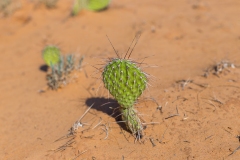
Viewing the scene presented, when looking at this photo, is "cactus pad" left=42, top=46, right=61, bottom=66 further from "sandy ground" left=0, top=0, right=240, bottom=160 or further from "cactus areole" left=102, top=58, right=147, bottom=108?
"cactus areole" left=102, top=58, right=147, bottom=108

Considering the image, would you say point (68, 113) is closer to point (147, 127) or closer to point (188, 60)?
point (147, 127)

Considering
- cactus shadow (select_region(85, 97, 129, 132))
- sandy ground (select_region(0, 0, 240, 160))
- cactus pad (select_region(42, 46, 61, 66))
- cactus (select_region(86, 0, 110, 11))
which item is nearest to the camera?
sandy ground (select_region(0, 0, 240, 160))

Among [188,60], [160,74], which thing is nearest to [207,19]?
[188,60]

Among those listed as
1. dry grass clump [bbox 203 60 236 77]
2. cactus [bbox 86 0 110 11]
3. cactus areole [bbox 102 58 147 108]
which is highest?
cactus [bbox 86 0 110 11]

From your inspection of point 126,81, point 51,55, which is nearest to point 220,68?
point 126,81

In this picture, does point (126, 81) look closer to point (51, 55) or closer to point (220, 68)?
point (220, 68)

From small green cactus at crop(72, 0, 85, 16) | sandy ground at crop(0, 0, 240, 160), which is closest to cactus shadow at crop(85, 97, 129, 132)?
sandy ground at crop(0, 0, 240, 160)

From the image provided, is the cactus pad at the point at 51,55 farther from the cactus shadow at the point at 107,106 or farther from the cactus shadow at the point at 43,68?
the cactus shadow at the point at 107,106
